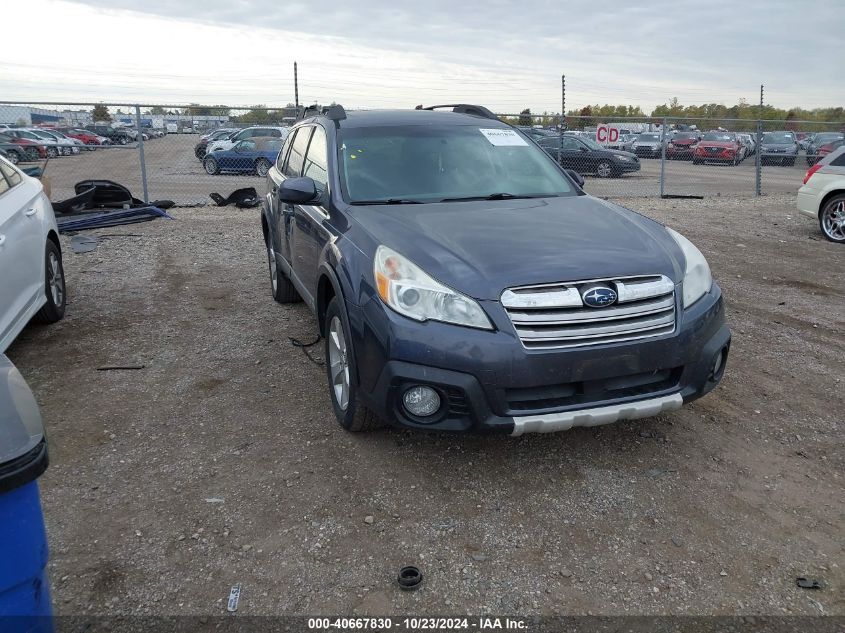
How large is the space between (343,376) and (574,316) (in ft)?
4.52

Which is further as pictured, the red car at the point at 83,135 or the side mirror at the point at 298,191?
the red car at the point at 83,135

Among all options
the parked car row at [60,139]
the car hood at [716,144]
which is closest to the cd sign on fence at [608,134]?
the car hood at [716,144]

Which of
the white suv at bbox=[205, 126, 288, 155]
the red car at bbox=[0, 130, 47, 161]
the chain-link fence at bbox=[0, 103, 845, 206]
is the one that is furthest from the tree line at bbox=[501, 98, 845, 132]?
the red car at bbox=[0, 130, 47, 161]

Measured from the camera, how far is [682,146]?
97.8ft

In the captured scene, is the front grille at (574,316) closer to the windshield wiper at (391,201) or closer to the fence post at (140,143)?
the windshield wiper at (391,201)

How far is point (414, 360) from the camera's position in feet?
10.0

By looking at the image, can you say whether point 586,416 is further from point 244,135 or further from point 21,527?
point 244,135

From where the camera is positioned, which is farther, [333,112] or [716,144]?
[716,144]

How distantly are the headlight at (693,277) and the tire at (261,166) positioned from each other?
1558 cm

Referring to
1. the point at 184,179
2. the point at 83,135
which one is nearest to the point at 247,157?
the point at 184,179

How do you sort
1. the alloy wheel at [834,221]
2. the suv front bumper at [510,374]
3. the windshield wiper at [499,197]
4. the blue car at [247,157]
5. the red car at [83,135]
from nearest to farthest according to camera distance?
1. the suv front bumper at [510,374]
2. the windshield wiper at [499,197]
3. the alloy wheel at [834,221]
4. the red car at [83,135]
5. the blue car at [247,157]

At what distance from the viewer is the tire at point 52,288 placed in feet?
18.5

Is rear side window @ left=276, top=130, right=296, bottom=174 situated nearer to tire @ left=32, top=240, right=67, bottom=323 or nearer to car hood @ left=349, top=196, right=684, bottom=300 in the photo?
tire @ left=32, top=240, right=67, bottom=323

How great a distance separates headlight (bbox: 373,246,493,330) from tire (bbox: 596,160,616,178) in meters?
18.9
